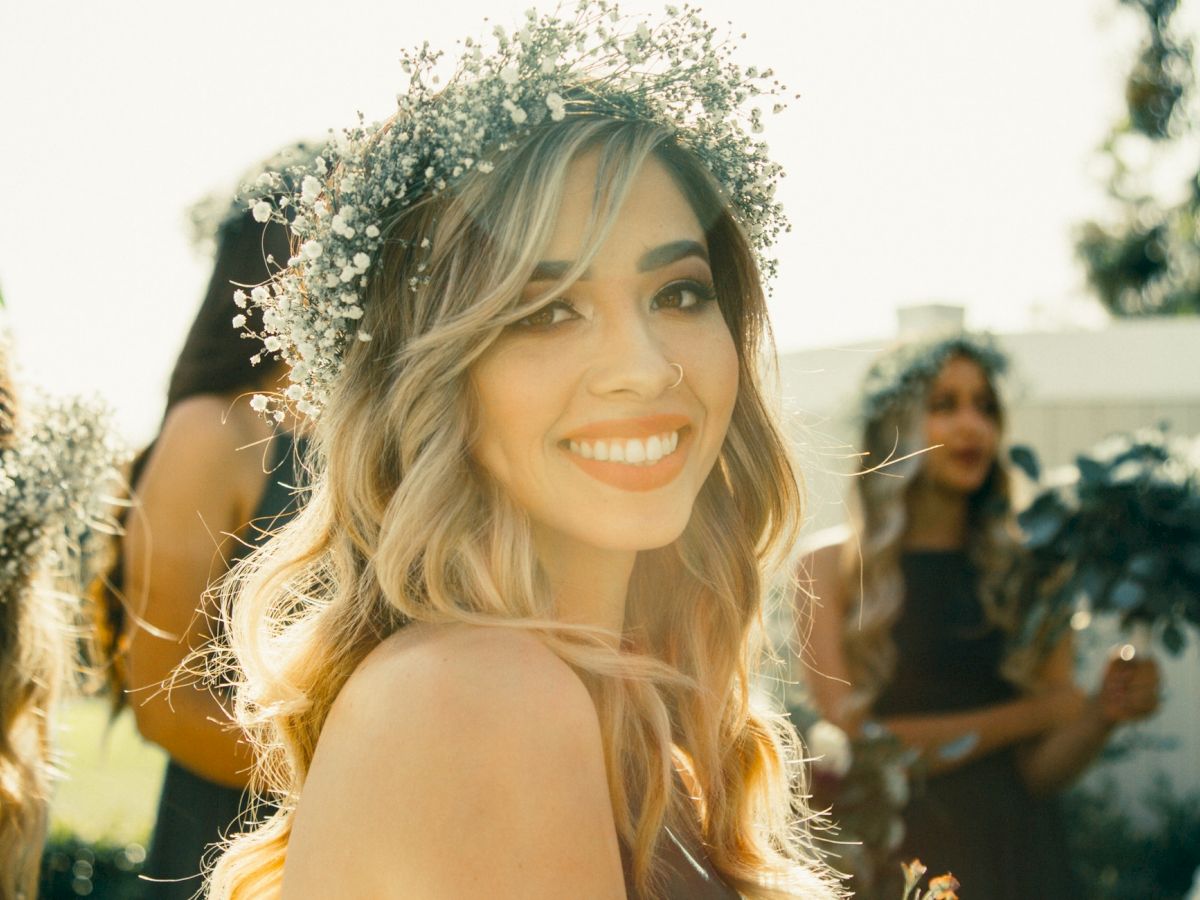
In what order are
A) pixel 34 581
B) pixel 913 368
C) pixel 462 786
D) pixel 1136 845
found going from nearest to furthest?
pixel 462 786
pixel 34 581
pixel 913 368
pixel 1136 845

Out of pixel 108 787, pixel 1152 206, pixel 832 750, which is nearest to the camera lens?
pixel 832 750

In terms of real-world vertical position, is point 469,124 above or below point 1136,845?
above

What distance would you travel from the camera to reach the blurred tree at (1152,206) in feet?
57.2

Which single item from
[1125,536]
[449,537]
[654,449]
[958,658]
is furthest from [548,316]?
[958,658]

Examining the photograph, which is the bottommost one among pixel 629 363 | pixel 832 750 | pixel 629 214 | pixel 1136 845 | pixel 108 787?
pixel 108 787

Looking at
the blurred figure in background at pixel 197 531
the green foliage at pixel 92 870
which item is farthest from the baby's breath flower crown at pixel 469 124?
the green foliage at pixel 92 870

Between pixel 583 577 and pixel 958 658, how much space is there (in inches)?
108

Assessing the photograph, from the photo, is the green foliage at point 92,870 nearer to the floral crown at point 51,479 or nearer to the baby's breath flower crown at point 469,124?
the floral crown at point 51,479

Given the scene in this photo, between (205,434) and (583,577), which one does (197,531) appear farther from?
(583,577)

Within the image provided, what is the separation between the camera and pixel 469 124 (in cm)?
196

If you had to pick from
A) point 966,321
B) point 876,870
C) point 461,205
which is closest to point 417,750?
point 461,205

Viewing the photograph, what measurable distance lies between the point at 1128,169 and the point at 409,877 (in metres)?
21.3

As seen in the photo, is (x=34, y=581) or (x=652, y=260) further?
(x=34, y=581)

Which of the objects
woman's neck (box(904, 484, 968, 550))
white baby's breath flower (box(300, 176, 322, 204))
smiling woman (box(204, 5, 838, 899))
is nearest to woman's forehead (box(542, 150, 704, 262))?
smiling woman (box(204, 5, 838, 899))
